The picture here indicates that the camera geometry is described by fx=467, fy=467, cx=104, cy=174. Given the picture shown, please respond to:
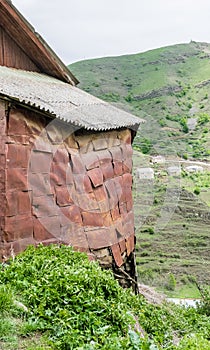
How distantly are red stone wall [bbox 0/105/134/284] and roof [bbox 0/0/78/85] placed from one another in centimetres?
210

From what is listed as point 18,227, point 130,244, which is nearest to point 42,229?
point 18,227

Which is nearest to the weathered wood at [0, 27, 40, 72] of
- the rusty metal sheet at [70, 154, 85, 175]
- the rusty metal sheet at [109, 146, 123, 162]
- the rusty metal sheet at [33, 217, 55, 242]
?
the rusty metal sheet at [109, 146, 123, 162]

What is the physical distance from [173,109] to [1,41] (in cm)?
2303

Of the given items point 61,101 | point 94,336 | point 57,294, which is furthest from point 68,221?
point 94,336

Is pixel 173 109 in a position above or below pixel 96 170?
above

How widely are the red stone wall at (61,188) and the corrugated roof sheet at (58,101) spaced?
24 centimetres

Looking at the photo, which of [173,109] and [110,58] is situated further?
[110,58]

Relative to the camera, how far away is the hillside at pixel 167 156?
14961mm

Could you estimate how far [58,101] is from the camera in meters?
7.35

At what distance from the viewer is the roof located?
8.12 meters

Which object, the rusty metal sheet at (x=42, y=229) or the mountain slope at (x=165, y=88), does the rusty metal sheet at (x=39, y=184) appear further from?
the mountain slope at (x=165, y=88)

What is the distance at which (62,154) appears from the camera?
23.2 feet

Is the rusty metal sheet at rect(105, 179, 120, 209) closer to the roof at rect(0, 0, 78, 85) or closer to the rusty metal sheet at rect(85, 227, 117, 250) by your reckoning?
the rusty metal sheet at rect(85, 227, 117, 250)

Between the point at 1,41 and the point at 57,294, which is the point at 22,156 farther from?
the point at 1,41
